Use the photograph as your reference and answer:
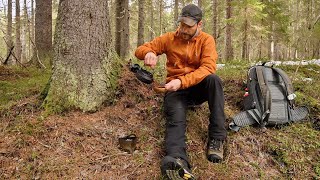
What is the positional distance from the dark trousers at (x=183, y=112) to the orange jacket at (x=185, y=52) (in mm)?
196

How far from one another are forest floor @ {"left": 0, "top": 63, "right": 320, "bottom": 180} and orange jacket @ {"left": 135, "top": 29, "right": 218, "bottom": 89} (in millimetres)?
679

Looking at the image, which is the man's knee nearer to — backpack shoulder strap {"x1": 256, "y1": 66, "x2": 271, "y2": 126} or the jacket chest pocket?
the jacket chest pocket

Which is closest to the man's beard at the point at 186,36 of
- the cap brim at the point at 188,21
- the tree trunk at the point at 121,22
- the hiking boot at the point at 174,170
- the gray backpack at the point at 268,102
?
the cap brim at the point at 188,21

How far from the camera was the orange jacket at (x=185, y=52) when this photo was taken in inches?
155

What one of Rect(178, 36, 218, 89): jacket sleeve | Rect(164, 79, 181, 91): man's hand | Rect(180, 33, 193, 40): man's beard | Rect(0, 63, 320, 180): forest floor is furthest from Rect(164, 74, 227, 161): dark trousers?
Rect(180, 33, 193, 40): man's beard

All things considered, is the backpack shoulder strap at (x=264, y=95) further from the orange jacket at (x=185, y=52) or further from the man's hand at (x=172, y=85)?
the man's hand at (x=172, y=85)

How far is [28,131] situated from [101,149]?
923 millimetres

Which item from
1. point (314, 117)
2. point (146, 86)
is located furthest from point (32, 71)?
point (314, 117)

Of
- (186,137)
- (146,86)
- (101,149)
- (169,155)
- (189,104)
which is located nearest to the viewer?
(169,155)

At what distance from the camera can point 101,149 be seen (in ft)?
12.1

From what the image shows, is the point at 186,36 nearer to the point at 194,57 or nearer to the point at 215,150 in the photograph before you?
the point at 194,57

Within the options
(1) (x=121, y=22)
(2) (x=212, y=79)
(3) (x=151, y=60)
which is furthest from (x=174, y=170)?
(1) (x=121, y=22)

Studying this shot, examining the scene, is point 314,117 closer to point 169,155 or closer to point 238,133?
point 238,133

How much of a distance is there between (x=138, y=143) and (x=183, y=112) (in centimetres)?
69
